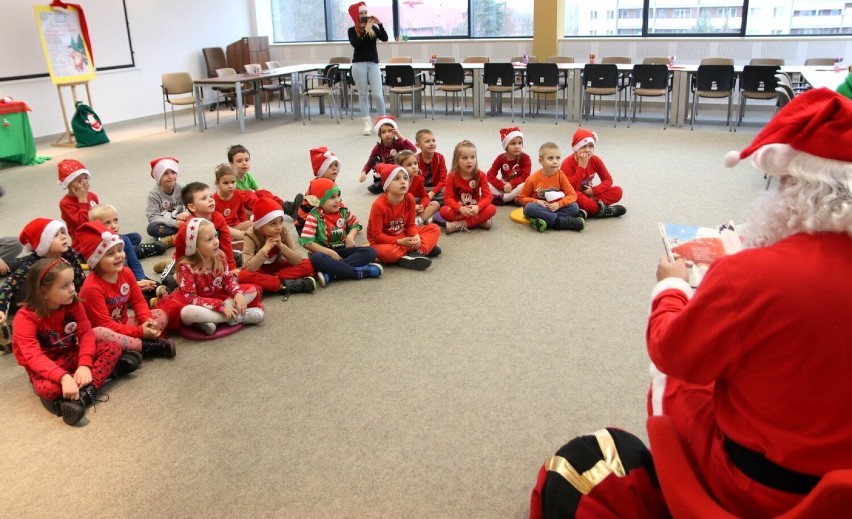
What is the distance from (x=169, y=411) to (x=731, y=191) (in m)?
4.89

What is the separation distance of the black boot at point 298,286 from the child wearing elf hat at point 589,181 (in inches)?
87.5

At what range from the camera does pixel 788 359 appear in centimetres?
122

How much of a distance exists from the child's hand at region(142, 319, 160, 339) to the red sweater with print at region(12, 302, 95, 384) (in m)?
0.25

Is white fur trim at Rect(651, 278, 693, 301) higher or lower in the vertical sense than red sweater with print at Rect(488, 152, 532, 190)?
higher

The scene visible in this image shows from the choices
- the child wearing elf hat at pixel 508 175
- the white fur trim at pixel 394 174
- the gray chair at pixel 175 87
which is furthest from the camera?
the gray chair at pixel 175 87

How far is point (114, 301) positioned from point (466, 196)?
263 centimetres

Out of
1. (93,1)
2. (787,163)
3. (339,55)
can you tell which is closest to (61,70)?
(93,1)

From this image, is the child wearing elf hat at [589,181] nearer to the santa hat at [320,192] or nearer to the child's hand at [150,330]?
the santa hat at [320,192]

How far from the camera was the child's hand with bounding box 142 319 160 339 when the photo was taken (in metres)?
3.12

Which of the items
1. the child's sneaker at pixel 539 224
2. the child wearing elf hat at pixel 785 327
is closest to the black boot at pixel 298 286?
the child's sneaker at pixel 539 224

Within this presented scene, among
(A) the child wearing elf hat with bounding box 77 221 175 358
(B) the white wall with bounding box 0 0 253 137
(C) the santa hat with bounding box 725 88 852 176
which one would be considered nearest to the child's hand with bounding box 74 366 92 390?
(A) the child wearing elf hat with bounding box 77 221 175 358

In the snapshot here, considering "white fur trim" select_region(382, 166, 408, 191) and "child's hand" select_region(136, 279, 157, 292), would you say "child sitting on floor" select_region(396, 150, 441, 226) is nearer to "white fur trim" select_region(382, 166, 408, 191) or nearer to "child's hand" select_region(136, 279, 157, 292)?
"white fur trim" select_region(382, 166, 408, 191)

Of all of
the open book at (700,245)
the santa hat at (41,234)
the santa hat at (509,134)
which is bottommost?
the santa hat at (41,234)

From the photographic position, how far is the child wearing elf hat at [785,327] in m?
1.19
